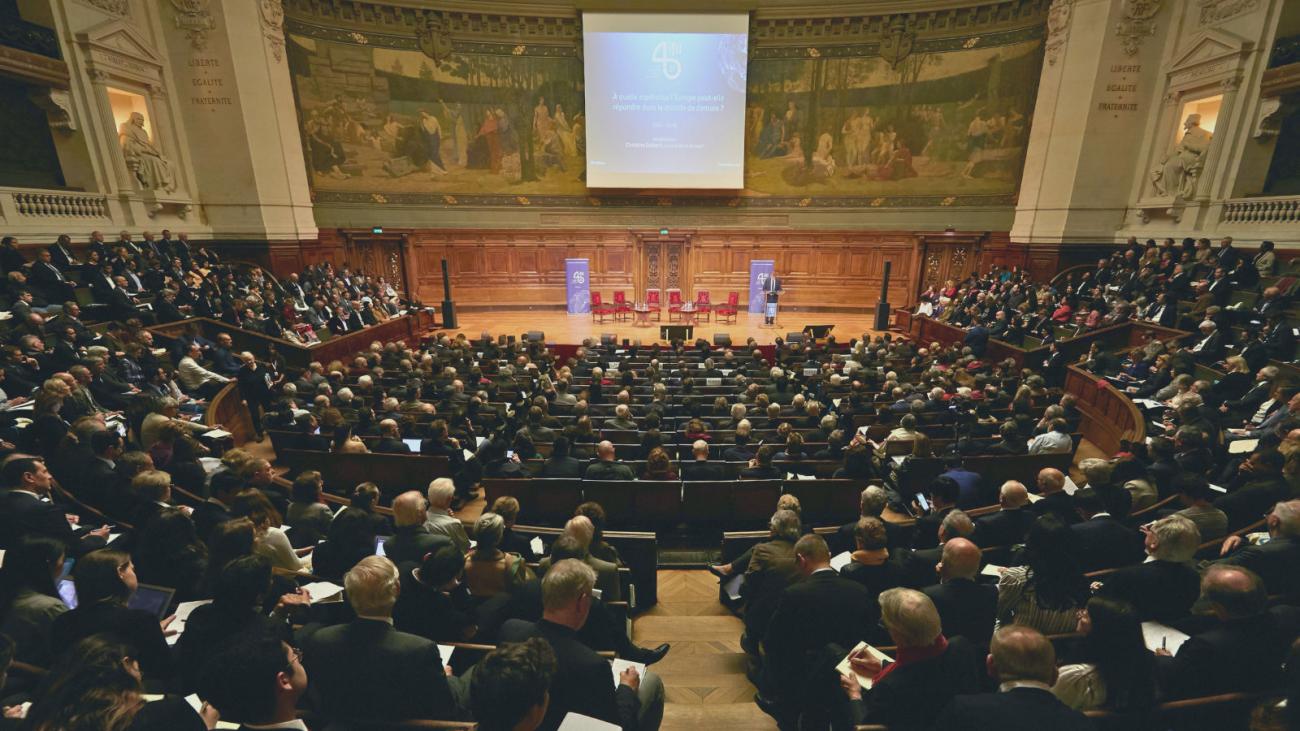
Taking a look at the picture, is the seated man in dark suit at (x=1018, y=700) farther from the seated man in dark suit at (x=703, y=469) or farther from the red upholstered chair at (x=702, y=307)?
the red upholstered chair at (x=702, y=307)

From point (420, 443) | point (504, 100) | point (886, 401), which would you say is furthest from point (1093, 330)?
point (504, 100)

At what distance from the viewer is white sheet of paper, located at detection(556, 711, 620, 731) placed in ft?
6.08

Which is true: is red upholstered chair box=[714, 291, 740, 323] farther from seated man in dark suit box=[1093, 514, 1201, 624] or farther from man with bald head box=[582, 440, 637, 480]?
seated man in dark suit box=[1093, 514, 1201, 624]

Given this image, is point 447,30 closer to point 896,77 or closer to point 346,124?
point 346,124

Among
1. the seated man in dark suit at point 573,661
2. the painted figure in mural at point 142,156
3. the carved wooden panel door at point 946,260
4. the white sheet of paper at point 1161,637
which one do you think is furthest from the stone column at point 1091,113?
the painted figure in mural at point 142,156

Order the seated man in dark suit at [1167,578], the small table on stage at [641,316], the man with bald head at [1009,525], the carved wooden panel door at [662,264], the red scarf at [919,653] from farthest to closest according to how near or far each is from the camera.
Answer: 1. the carved wooden panel door at [662,264]
2. the small table on stage at [641,316]
3. the man with bald head at [1009,525]
4. the seated man in dark suit at [1167,578]
5. the red scarf at [919,653]

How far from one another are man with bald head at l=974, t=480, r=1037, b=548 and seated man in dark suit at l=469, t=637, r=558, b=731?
334cm

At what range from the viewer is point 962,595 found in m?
2.62

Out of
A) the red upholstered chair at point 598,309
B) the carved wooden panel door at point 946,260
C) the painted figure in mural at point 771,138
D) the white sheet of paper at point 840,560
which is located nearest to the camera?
the white sheet of paper at point 840,560

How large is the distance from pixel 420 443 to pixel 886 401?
20.7 feet

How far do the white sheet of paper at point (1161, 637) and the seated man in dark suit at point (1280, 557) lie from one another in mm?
549

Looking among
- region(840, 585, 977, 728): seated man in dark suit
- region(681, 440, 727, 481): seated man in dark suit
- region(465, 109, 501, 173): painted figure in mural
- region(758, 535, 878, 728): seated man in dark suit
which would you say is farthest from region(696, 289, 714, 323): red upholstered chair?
region(840, 585, 977, 728): seated man in dark suit

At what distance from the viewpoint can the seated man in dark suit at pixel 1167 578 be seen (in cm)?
270

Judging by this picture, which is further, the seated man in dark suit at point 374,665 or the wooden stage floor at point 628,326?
the wooden stage floor at point 628,326
